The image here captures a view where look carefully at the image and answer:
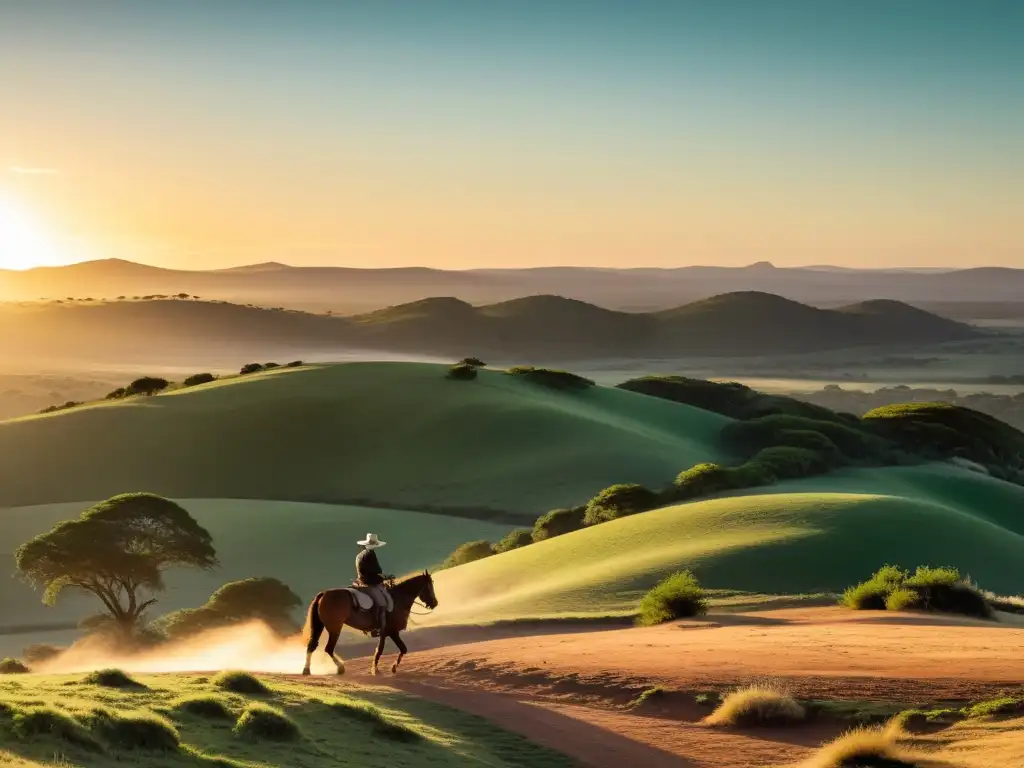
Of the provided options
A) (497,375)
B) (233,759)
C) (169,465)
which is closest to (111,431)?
(169,465)

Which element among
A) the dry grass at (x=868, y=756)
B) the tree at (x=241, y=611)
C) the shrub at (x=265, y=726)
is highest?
the shrub at (x=265, y=726)

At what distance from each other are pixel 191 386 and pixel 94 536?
65695 millimetres

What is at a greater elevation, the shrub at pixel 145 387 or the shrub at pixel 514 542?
the shrub at pixel 145 387

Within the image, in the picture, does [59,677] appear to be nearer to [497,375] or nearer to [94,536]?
[94,536]

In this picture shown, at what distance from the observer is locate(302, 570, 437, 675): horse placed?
881 inches

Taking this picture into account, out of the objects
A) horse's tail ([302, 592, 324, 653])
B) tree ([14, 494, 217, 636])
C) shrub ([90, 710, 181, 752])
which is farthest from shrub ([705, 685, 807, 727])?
tree ([14, 494, 217, 636])

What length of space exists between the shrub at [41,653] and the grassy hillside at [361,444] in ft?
121

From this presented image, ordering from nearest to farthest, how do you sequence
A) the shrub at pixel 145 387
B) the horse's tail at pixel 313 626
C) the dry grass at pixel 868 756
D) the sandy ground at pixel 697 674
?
the dry grass at pixel 868 756, the sandy ground at pixel 697 674, the horse's tail at pixel 313 626, the shrub at pixel 145 387

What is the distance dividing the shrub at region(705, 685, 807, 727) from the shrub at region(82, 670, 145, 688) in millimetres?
9476

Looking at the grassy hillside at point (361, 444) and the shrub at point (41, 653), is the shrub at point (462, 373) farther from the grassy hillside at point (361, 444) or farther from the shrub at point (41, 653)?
the shrub at point (41, 653)

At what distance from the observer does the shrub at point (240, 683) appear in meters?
18.7

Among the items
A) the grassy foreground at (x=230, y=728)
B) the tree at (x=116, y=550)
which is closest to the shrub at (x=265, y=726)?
the grassy foreground at (x=230, y=728)

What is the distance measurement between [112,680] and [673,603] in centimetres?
1684

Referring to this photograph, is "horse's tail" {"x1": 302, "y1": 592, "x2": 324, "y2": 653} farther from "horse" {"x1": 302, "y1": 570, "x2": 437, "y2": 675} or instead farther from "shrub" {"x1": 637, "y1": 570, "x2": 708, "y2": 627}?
"shrub" {"x1": 637, "y1": 570, "x2": 708, "y2": 627}
